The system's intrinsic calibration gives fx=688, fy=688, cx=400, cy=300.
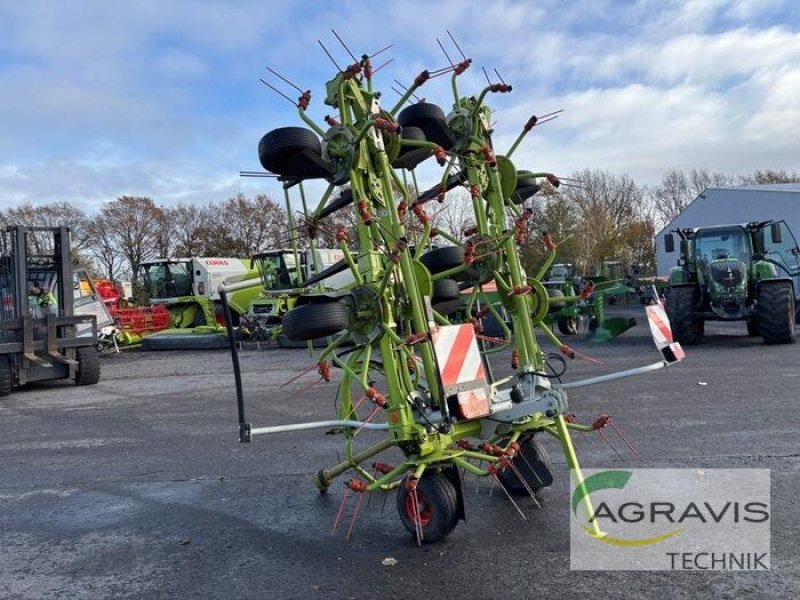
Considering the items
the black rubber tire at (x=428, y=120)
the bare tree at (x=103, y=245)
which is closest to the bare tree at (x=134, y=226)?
the bare tree at (x=103, y=245)

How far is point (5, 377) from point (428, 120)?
9912mm

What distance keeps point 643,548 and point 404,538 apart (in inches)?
55.8

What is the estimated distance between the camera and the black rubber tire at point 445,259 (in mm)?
5172

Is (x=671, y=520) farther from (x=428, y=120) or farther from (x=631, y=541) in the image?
(x=428, y=120)

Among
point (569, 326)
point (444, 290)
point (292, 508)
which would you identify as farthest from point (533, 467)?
point (569, 326)

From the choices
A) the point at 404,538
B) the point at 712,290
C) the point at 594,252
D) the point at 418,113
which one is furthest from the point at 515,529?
the point at 594,252

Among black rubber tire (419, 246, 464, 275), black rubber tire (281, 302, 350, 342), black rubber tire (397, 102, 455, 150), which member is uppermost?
black rubber tire (397, 102, 455, 150)

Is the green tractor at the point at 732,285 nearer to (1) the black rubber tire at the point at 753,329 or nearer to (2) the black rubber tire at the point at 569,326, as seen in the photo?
(1) the black rubber tire at the point at 753,329

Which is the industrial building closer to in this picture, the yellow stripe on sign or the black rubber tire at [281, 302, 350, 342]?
the yellow stripe on sign

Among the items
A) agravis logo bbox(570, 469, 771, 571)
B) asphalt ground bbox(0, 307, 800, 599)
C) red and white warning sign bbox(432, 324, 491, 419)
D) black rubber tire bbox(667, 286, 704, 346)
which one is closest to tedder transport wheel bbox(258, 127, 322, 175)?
red and white warning sign bbox(432, 324, 491, 419)

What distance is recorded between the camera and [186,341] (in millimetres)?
20250

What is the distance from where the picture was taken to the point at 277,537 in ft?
14.8

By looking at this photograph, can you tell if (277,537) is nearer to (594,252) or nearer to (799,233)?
(799,233)

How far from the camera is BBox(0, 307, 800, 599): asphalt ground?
3.68 metres
